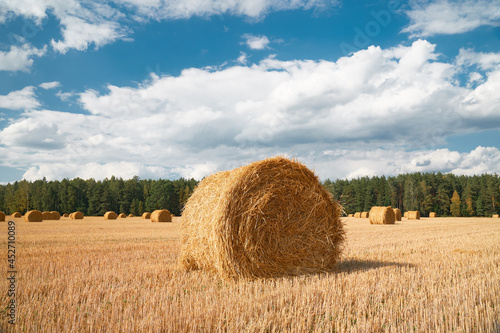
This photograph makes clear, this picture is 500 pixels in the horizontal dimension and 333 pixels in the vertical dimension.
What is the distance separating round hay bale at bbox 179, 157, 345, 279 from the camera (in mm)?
6238

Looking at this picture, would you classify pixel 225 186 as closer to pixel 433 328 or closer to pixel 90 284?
pixel 90 284

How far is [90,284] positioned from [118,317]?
7.04 ft

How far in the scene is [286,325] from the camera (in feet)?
12.8

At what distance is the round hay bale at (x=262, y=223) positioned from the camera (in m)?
6.24

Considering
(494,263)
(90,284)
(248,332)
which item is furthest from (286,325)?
(494,263)

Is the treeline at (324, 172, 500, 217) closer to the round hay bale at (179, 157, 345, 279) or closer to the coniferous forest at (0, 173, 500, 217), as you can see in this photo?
the coniferous forest at (0, 173, 500, 217)

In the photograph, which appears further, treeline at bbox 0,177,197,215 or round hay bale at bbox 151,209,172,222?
treeline at bbox 0,177,197,215

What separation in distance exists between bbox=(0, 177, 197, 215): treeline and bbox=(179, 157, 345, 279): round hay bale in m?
65.0

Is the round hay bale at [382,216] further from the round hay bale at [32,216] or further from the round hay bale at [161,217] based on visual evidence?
the round hay bale at [32,216]

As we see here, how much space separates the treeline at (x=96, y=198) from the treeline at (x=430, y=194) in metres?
33.7

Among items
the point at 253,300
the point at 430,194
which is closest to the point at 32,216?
the point at 253,300

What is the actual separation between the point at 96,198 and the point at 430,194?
70.4 m

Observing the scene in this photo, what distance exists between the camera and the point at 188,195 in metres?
70.1

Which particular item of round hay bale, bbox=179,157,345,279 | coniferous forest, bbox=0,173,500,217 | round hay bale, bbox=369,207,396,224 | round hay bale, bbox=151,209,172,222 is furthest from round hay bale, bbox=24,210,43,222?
coniferous forest, bbox=0,173,500,217
